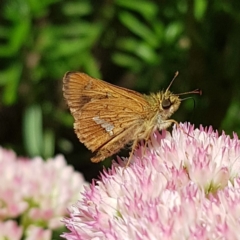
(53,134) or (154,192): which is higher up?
(53,134)

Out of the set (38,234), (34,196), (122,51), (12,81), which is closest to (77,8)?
(122,51)

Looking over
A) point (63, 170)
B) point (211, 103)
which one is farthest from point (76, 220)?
point (211, 103)

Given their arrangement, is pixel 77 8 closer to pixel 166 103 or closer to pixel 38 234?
pixel 38 234

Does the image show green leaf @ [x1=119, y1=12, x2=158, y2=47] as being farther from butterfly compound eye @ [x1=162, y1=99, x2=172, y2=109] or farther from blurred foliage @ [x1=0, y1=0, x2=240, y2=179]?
butterfly compound eye @ [x1=162, y1=99, x2=172, y2=109]

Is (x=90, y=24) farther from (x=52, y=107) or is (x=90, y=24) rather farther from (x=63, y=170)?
(x=63, y=170)

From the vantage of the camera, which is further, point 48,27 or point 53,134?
point 53,134

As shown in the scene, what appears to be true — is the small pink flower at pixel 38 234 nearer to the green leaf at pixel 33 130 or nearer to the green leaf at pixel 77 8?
the green leaf at pixel 33 130
